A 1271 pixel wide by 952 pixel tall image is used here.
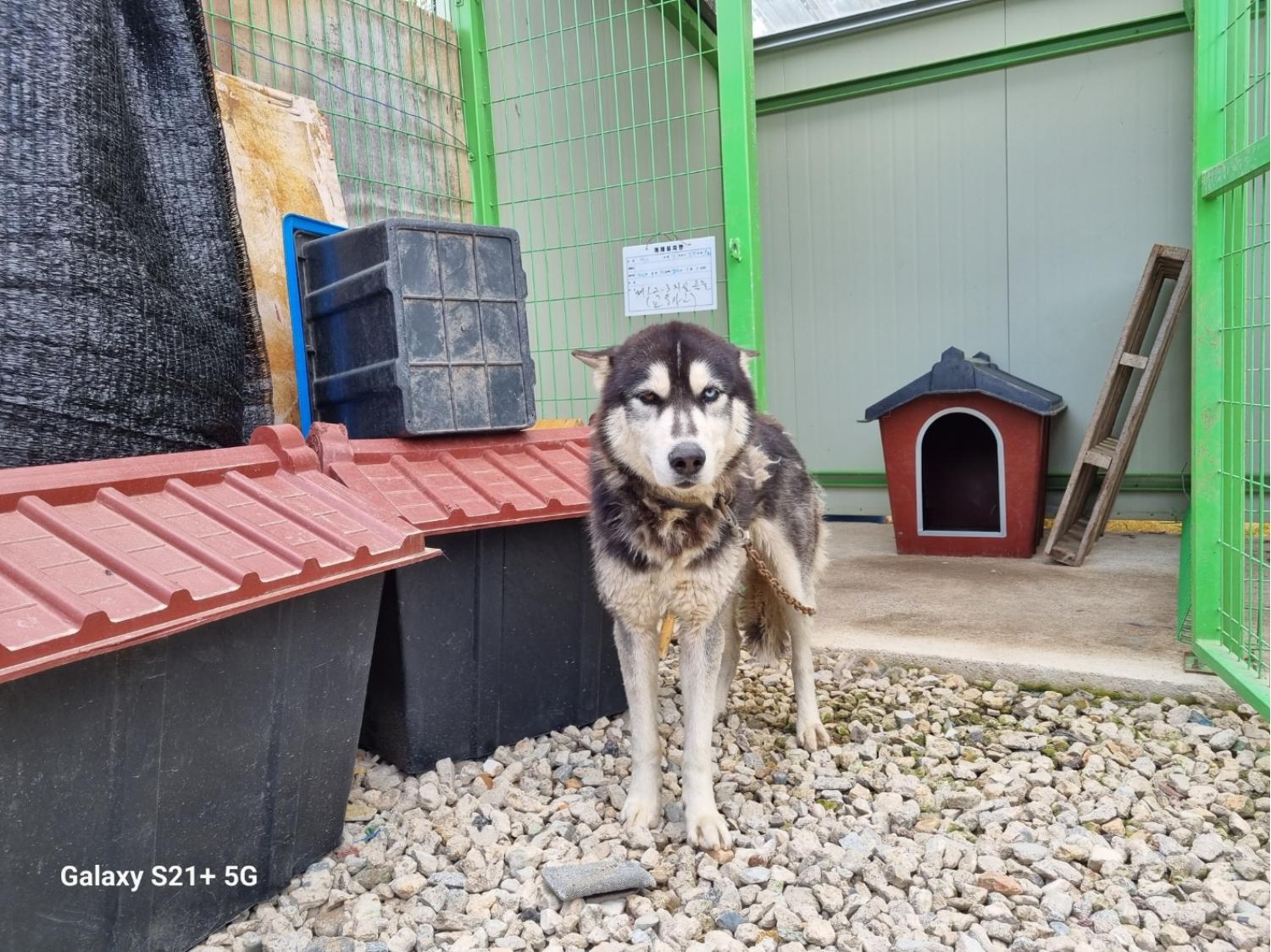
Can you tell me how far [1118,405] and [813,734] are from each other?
11.5 feet

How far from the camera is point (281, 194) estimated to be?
10.6ft

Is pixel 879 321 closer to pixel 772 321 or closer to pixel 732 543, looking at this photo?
pixel 772 321

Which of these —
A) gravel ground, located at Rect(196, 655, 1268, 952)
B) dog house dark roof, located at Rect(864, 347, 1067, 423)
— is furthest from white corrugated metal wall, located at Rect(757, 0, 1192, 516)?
gravel ground, located at Rect(196, 655, 1268, 952)

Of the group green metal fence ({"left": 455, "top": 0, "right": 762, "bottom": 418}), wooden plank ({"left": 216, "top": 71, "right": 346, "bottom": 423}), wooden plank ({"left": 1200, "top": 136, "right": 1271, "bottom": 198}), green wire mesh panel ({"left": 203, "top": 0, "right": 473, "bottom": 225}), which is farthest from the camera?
green metal fence ({"left": 455, "top": 0, "right": 762, "bottom": 418})

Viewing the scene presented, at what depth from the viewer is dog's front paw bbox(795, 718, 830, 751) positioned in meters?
2.57

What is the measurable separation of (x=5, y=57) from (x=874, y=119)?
5.13 metres

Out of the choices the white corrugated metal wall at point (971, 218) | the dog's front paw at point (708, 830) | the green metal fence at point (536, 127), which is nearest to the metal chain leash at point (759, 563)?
the dog's front paw at point (708, 830)

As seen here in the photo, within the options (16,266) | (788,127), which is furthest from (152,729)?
(788,127)

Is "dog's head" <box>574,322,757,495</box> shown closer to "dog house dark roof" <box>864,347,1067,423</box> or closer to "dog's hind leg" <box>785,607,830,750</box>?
"dog's hind leg" <box>785,607,830,750</box>

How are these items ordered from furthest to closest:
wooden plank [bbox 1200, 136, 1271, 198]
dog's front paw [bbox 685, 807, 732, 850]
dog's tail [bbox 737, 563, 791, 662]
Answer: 1. dog's tail [bbox 737, 563, 791, 662]
2. wooden plank [bbox 1200, 136, 1271, 198]
3. dog's front paw [bbox 685, 807, 732, 850]

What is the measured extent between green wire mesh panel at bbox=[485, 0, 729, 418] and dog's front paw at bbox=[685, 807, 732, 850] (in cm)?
241

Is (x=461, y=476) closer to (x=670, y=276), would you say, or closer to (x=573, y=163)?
(x=670, y=276)

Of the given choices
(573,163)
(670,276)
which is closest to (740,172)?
(670,276)

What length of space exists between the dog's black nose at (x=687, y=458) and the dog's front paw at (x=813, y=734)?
3.73ft
